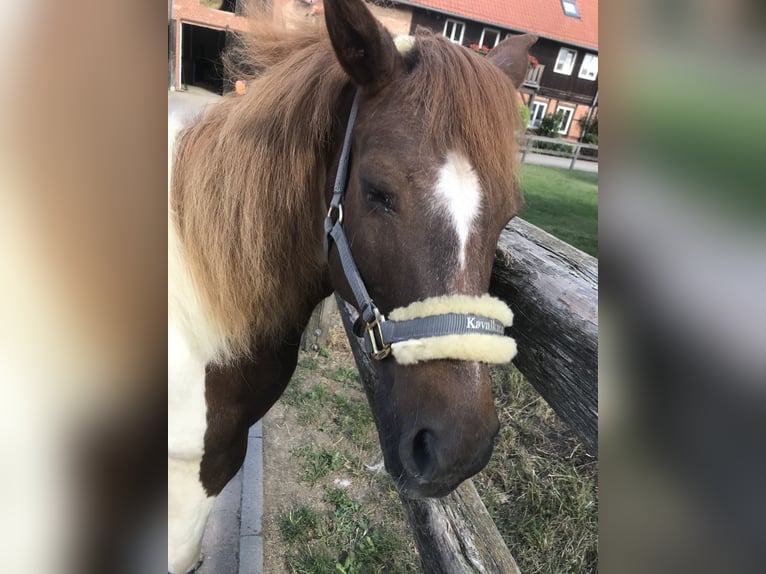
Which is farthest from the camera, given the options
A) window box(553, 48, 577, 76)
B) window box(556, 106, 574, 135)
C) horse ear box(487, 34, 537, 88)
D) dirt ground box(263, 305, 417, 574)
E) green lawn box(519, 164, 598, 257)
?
window box(553, 48, 577, 76)

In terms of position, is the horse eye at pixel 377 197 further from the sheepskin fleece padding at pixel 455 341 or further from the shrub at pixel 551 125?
the shrub at pixel 551 125

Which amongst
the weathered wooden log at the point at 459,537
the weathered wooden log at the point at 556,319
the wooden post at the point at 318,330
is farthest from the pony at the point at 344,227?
the wooden post at the point at 318,330

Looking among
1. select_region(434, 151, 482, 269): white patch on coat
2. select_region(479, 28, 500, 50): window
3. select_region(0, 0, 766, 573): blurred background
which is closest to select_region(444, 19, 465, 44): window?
select_region(479, 28, 500, 50): window

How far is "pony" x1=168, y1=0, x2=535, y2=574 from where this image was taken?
45.9 inches

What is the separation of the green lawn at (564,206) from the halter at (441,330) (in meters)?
4.94

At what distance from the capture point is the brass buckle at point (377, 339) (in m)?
1.28

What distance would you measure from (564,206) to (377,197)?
10.4 m

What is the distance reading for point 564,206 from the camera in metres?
10.6

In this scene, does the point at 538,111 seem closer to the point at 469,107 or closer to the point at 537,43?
the point at 537,43

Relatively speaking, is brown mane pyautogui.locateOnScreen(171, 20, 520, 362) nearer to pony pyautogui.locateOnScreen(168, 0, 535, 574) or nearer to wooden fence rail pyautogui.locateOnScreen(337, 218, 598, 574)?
pony pyautogui.locateOnScreen(168, 0, 535, 574)

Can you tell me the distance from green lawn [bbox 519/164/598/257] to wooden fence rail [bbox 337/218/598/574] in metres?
4.32

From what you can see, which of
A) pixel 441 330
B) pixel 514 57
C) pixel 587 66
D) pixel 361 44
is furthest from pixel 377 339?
pixel 587 66
